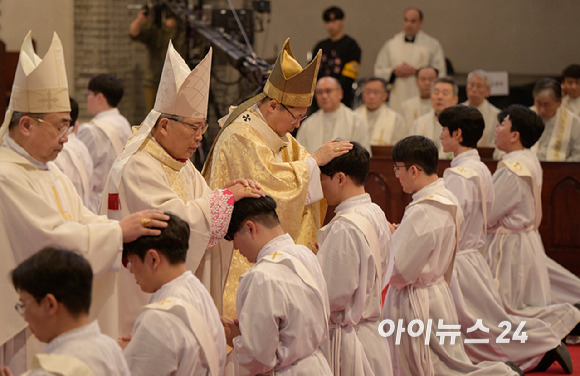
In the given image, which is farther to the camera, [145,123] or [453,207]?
[453,207]

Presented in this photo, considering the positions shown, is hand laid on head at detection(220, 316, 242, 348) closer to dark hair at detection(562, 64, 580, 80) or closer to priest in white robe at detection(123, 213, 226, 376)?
priest in white robe at detection(123, 213, 226, 376)

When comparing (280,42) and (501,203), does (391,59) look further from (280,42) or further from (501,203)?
(501,203)

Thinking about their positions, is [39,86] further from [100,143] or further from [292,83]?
[100,143]

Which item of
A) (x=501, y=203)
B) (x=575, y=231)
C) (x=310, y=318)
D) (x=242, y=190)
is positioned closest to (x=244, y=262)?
(x=242, y=190)

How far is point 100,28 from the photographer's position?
1258 cm

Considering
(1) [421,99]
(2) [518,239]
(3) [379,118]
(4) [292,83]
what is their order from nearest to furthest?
(4) [292,83]
(2) [518,239]
(3) [379,118]
(1) [421,99]

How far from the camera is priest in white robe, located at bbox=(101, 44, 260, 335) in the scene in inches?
156

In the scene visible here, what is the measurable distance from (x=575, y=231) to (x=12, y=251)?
6.43 meters

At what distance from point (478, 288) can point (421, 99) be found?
483 centimetres

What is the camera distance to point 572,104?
10.3 m

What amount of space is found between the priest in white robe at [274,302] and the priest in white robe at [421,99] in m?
7.16

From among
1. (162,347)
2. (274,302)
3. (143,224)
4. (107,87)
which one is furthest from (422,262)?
(107,87)

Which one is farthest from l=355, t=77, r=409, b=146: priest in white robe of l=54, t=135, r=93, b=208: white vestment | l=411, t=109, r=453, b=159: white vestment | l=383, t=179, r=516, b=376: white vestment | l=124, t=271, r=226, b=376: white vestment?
l=124, t=271, r=226, b=376: white vestment

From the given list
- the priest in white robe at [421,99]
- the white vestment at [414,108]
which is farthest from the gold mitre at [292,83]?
the white vestment at [414,108]
